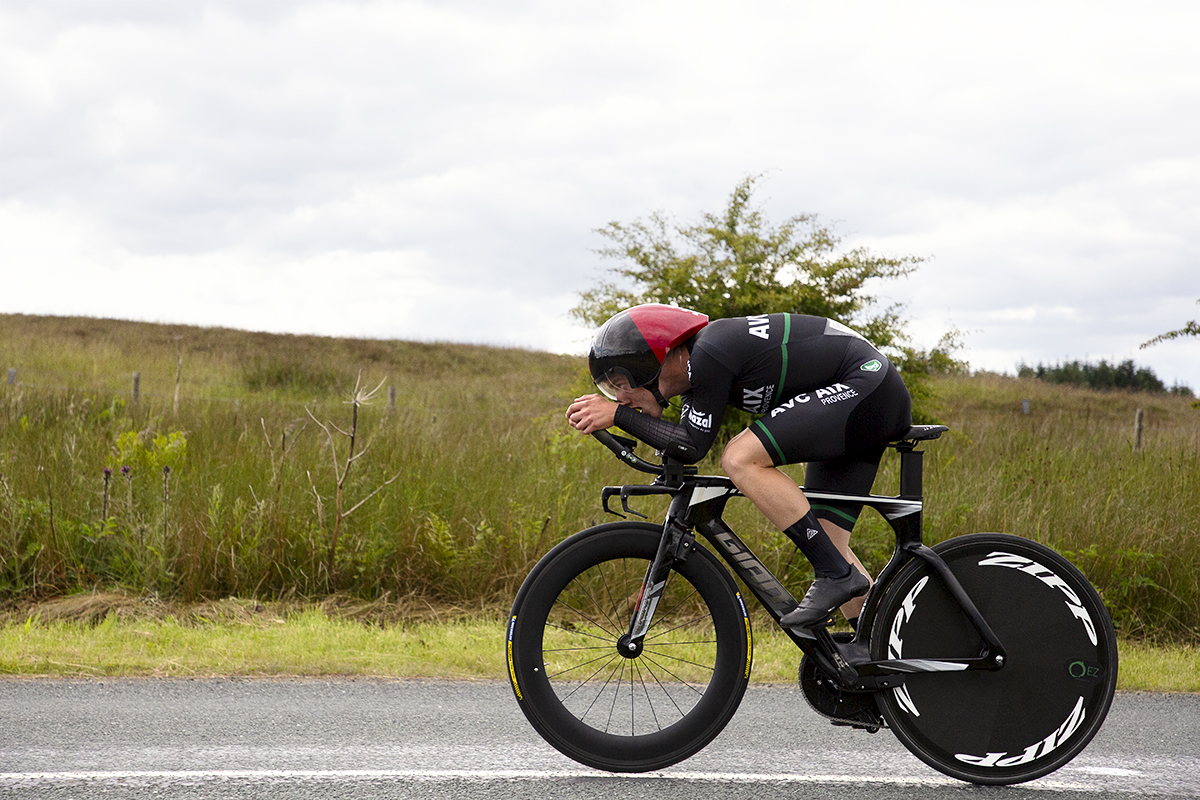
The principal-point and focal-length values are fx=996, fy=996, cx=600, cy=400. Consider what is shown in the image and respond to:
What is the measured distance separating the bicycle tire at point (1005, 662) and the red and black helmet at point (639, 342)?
129cm

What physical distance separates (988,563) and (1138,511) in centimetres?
499

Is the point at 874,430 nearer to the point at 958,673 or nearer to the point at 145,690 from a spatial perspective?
the point at 958,673

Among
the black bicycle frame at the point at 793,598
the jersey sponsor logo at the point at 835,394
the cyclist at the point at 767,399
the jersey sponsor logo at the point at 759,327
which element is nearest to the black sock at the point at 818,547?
the cyclist at the point at 767,399

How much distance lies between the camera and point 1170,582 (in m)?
7.49

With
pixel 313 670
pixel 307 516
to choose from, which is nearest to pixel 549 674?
pixel 313 670

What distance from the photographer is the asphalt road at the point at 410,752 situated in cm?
363

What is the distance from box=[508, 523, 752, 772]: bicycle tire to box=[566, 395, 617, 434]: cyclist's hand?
16.9 inches

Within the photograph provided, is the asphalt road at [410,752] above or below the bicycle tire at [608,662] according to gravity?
below

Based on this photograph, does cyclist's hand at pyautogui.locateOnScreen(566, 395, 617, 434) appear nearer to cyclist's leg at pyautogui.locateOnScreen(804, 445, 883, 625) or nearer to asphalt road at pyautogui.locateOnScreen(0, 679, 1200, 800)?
cyclist's leg at pyautogui.locateOnScreen(804, 445, 883, 625)

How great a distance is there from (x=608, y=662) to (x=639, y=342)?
1.31m

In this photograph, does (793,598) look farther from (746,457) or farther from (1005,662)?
(1005,662)

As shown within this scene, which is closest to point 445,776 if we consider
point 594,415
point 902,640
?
point 594,415

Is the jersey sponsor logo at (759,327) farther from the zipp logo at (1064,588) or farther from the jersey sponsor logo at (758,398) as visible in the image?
the zipp logo at (1064,588)

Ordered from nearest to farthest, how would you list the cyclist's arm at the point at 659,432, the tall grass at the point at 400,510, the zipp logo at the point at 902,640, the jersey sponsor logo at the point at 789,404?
the cyclist's arm at the point at 659,432, the jersey sponsor logo at the point at 789,404, the zipp logo at the point at 902,640, the tall grass at the point at 400,510
